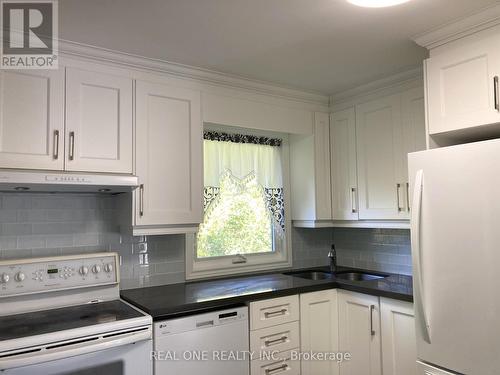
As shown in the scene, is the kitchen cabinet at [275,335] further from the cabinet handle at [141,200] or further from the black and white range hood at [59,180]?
the black and white range hood at [59,180]

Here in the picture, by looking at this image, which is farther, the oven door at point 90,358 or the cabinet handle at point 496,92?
the cabinet handle at point 496,92

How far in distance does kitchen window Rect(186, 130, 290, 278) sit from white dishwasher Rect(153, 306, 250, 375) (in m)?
0.64

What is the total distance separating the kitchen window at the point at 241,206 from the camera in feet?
9.39

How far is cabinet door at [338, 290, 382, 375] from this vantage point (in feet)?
7.83

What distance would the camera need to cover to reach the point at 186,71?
250cm

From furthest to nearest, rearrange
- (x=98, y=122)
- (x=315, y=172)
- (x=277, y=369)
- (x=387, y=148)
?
(x=315, y=172)
(x=387, y=148)
(x=277, y=369)
(x=98, y=122)

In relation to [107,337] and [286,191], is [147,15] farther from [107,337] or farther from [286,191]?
[286,191]

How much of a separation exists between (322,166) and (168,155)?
51.7 inches

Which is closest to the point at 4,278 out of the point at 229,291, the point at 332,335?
the point at 229,291

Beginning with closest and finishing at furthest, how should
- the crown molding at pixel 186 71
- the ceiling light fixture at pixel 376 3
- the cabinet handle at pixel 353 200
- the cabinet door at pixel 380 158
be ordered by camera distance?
the ceiling light fixture at pixel 376 3 → the crown molding at pixel 186 71 → the cabinet door at pixel 380 158 → the cabinet handle at pixel 353 200

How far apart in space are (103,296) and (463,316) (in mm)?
1855

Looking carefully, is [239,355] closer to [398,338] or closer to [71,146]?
[398,338]

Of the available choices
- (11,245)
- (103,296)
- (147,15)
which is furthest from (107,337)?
(147,15)

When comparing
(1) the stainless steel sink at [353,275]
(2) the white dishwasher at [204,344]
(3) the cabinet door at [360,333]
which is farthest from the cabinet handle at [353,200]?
(2) the white dishwasher at [204,344]
